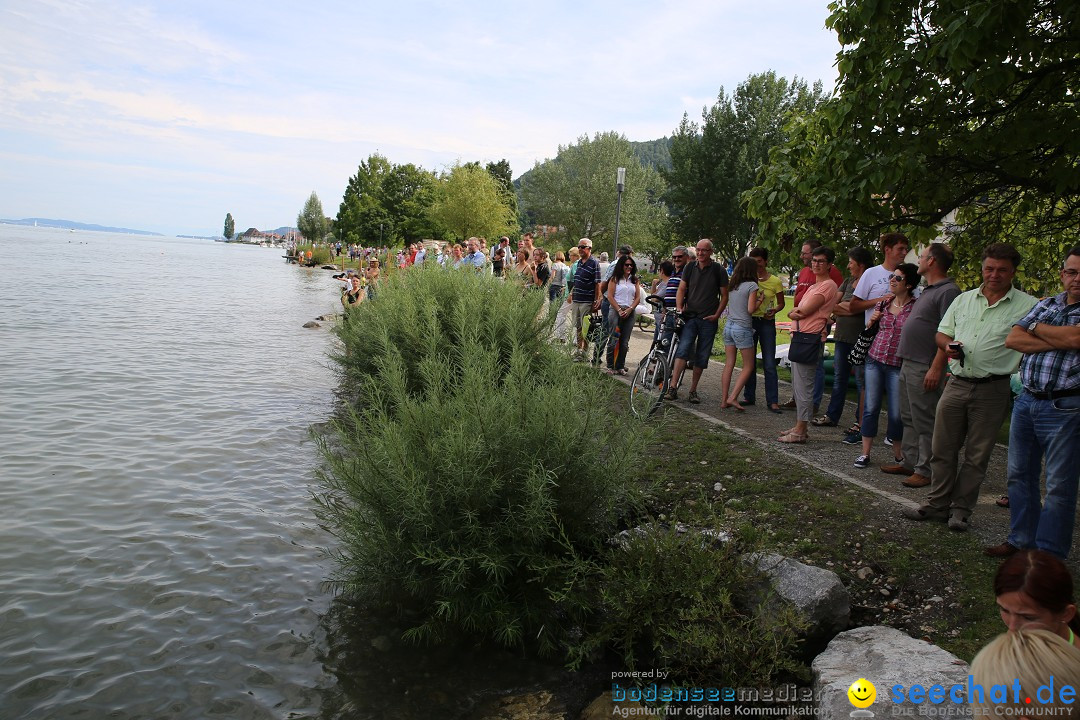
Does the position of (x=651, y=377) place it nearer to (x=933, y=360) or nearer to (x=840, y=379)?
(x=840, y=379)

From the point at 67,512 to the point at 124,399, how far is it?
18.2 ft

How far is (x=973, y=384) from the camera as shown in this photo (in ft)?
16.9

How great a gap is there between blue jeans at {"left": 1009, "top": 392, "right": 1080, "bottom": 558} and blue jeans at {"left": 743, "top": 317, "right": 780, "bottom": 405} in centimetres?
417

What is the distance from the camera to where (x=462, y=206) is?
55.2 m

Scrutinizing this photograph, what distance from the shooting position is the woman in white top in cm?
1105

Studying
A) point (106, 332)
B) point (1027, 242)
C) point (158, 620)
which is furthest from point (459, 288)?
point (106, 332)

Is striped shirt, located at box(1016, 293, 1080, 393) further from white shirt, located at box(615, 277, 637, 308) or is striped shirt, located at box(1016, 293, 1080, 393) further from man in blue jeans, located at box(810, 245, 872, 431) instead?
white shirt, located at box(615, 277, 637, 308)

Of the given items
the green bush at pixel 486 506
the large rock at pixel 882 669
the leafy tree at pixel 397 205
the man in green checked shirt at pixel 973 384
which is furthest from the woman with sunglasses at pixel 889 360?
the leafy tree at pixel 397 205

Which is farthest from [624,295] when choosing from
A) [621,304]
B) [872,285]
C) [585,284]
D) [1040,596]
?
[1040,596]

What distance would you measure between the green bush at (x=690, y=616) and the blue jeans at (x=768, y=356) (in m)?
4.52

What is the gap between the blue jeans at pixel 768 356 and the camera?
8852 millimetres

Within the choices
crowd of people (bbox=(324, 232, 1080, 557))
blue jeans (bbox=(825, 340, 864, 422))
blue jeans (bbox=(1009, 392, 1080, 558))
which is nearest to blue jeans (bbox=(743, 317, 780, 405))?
crowd of people (bbox=(324, 232, 1080, 557))

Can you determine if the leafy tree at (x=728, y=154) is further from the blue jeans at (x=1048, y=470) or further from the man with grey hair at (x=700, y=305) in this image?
the blue jeans at (x=1048, y=470)

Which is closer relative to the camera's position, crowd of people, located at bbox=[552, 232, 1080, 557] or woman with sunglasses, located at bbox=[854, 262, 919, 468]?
crowd of people, located at bbox=[552, 232, 1080, 557]
